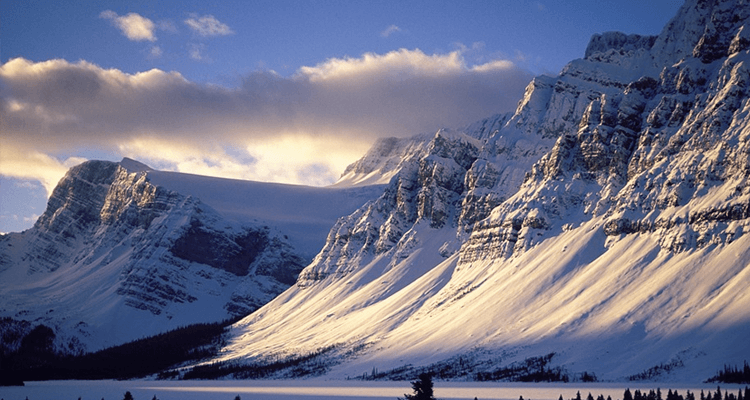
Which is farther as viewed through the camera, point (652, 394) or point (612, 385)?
point (612, 385)

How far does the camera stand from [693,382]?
194 metres

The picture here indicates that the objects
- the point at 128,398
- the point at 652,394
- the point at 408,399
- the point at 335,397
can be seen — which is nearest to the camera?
the point at 408,399

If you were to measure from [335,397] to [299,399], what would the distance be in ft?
26.9

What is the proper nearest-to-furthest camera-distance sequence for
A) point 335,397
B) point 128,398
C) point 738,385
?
point 128,398
point 738,385
point 335,397

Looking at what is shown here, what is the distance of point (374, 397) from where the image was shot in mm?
187500

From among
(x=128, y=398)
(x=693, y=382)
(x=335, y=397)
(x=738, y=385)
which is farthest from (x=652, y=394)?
(x=128, y=398)

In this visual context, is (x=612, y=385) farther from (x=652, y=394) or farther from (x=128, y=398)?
(x=128, y=398)

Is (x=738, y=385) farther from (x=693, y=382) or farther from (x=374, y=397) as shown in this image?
(x=374, y=397)

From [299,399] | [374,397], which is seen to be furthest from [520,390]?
[299,399]

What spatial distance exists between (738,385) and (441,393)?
181 ft

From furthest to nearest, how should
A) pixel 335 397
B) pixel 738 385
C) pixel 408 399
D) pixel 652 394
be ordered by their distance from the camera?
1. pixel 335 397
2. pixel 738 385
3. pixel 652 394
4. pixel 408 399

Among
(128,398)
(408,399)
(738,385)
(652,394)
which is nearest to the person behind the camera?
(408,399)

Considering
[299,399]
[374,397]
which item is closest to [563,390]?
[374,397]

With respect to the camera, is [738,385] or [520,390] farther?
[520,390]
